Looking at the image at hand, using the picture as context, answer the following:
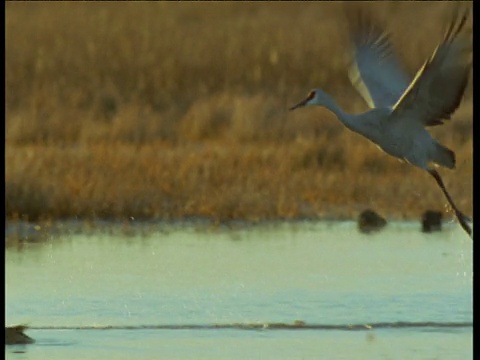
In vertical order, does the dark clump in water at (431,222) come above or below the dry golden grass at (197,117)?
below

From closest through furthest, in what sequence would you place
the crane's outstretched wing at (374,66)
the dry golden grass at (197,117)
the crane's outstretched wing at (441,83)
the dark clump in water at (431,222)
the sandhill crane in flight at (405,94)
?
the crane's outstretched wing at (441,83) → the sandhill crane in flight at (405,94) → the crane's outstretched wing at (374,66) → the dark clump in water at (431,222) → the dry golden grass at (197,117)

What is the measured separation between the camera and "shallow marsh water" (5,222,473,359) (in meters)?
8.84

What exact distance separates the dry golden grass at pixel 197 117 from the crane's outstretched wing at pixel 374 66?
0.20 meters

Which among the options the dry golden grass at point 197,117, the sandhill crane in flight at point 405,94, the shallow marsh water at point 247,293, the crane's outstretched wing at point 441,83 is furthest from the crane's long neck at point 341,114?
the shallow marsh water at point 247,293

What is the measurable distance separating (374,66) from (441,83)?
132 centimetres

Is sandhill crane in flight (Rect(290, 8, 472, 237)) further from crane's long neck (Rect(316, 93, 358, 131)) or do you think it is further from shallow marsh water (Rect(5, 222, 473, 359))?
shallow marsh water (Rect(5, 222, 473, 359))

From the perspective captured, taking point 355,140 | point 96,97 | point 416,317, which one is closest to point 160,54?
point 96,97

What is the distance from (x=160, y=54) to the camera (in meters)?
22.1

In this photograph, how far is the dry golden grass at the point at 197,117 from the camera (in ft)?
44.2

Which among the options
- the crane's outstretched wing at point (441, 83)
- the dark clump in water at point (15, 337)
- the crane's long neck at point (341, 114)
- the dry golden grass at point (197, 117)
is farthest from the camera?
the dry golden grass at point (197, 117)

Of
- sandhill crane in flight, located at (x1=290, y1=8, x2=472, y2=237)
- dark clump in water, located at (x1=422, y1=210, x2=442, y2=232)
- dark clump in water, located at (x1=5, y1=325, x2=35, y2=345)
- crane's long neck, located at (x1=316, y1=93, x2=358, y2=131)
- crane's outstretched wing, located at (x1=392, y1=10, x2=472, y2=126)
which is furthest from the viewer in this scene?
dark clump in water, located at (x1=422, y1=210, x2=442, y2=232)

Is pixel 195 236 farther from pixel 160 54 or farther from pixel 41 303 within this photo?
pixel 160 54

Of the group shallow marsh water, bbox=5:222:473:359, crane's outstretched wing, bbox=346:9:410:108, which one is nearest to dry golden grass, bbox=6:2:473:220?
crane's outstretched wing, bbox=346:9:410:108

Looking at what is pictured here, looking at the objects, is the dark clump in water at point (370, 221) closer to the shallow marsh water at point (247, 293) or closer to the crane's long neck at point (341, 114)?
the shallow marsh water at point (247, 293)
